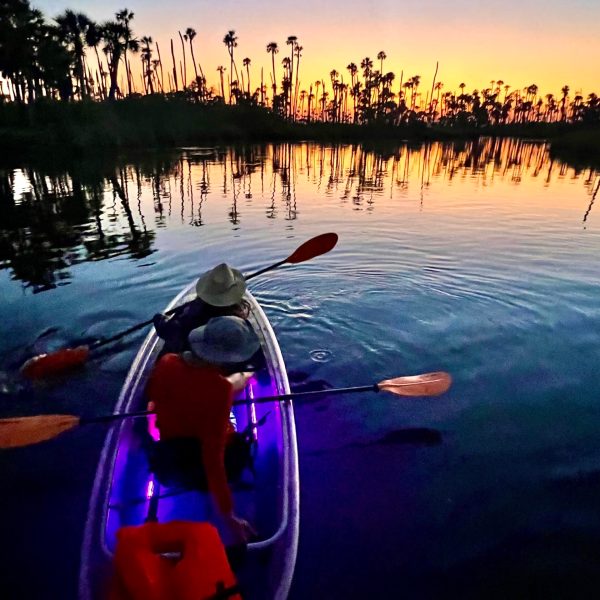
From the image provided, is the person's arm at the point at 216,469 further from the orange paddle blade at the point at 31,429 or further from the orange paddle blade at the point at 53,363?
the orange paddle blade at the point at 53,363

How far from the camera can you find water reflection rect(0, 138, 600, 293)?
34.2 feet

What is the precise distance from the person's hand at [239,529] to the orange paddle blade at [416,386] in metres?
2.09

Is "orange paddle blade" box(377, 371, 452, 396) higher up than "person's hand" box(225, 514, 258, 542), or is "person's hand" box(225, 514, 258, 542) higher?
"person's hand" box(225, 514, 258, 542)

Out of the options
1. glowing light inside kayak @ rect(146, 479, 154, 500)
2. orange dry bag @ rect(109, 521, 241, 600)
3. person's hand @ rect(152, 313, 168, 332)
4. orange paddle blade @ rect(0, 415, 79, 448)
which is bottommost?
glowing light inside kayak @ rect(146, 479, 154, 500)

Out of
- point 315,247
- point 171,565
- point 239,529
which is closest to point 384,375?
point 315,247

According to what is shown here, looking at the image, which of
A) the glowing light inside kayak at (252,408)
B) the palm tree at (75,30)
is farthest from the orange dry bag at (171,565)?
the palm tree at (75,30)

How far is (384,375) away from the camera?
548 cm

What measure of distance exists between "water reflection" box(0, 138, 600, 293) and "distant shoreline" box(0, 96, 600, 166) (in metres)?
5.31

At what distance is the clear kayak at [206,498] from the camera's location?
8.07 feet

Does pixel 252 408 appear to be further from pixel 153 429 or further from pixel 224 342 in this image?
pixel 224 342

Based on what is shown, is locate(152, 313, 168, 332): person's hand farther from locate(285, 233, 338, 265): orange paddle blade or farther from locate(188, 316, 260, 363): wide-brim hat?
locate(285, 233, 338, 265): orange paddle blade

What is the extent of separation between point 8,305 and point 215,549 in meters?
6.61

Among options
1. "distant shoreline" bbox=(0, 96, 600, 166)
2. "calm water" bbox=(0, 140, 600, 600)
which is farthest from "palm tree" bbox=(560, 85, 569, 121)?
"calm water" bbox=(0, 140, 600, 600)

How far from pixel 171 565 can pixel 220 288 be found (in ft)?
7.58
